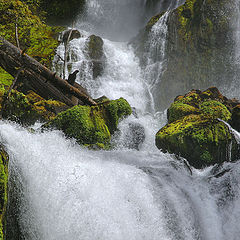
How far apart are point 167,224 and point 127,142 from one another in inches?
136

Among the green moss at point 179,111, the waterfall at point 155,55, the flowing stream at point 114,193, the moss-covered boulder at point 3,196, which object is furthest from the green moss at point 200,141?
the waterfall at point 155,55

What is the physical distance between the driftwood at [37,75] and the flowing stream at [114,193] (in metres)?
2.10

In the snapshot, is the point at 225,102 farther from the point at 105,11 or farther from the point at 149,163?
the point at 105,11

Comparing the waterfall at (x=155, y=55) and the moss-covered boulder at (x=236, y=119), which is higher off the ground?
the waterfall at (x=155, y=55)

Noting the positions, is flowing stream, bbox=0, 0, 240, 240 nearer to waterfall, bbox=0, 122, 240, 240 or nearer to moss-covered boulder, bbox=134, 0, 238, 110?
waterfall, bbox=0, 122, 240, 240

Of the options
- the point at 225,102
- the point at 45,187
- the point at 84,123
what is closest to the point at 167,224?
the point at 45,187

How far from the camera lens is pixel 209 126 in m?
6.54

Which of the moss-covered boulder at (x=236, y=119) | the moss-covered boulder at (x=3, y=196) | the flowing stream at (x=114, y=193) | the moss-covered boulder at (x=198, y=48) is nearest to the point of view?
the moss-covered boulder at (x=3, y=196)

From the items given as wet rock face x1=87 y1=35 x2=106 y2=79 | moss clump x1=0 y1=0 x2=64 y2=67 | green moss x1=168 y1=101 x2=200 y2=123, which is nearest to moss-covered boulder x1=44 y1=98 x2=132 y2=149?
green moss x1=168 y1=101 x2=200 y2=123

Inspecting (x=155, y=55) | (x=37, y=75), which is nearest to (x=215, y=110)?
(x=37, y=75)

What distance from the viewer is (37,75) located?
739 cm

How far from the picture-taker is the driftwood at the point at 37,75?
674cm

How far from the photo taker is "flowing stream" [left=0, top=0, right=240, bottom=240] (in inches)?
133

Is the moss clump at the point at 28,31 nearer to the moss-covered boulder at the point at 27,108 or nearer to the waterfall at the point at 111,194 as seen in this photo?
the moss-covered boulder at the point at 27,108
